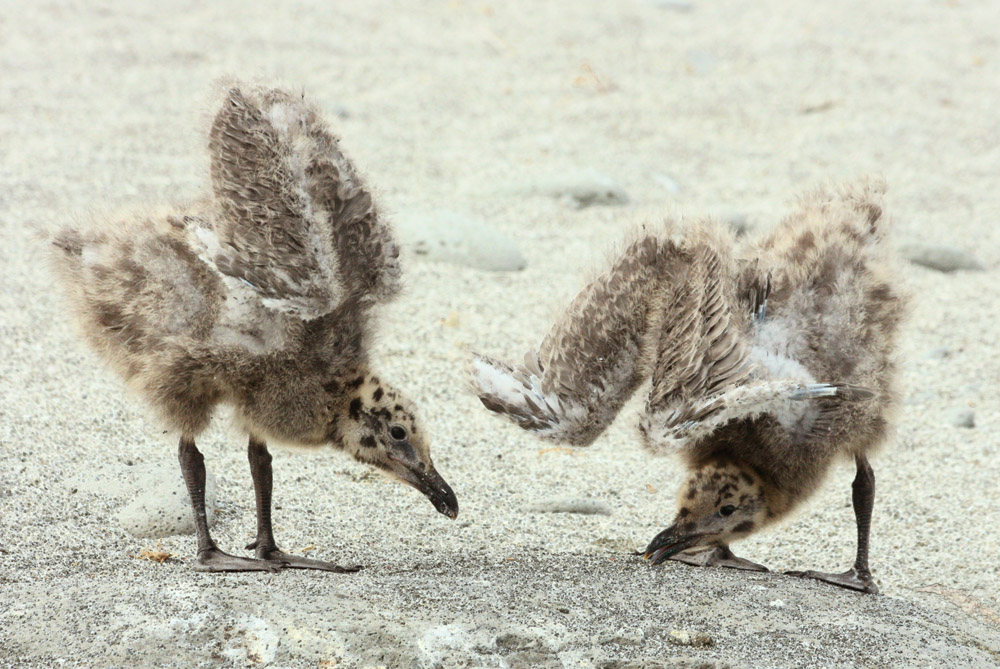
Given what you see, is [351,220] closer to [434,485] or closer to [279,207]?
[279,207]

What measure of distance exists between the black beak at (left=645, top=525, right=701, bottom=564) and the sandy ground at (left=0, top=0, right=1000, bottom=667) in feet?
0.22

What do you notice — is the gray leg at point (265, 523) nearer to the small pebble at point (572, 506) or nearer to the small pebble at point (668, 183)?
the small pebble at point (572, 506)

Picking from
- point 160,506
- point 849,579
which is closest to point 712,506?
point 849,579

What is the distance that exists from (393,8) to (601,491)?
854cm

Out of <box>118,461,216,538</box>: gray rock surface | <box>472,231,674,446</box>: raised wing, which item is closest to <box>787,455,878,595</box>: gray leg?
<box>472,231,674,446</box>: raised wing

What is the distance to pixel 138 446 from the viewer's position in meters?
4.86

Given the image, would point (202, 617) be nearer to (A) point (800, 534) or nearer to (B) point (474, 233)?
(A) point (800, 534)

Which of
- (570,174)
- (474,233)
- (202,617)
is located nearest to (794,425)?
(202,617)

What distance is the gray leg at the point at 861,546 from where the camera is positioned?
4188 millimetres

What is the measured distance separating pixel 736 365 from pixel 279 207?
1.60 meters

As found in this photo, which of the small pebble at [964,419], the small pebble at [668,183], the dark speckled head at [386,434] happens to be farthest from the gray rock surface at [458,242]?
the dark speckled head at [386,434]

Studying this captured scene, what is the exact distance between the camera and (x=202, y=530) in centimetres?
399

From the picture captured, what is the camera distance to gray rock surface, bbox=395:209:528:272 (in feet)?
22.8

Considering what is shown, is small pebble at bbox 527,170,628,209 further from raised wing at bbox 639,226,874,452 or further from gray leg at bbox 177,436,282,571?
gray leg at bbox 177,436,282,571
